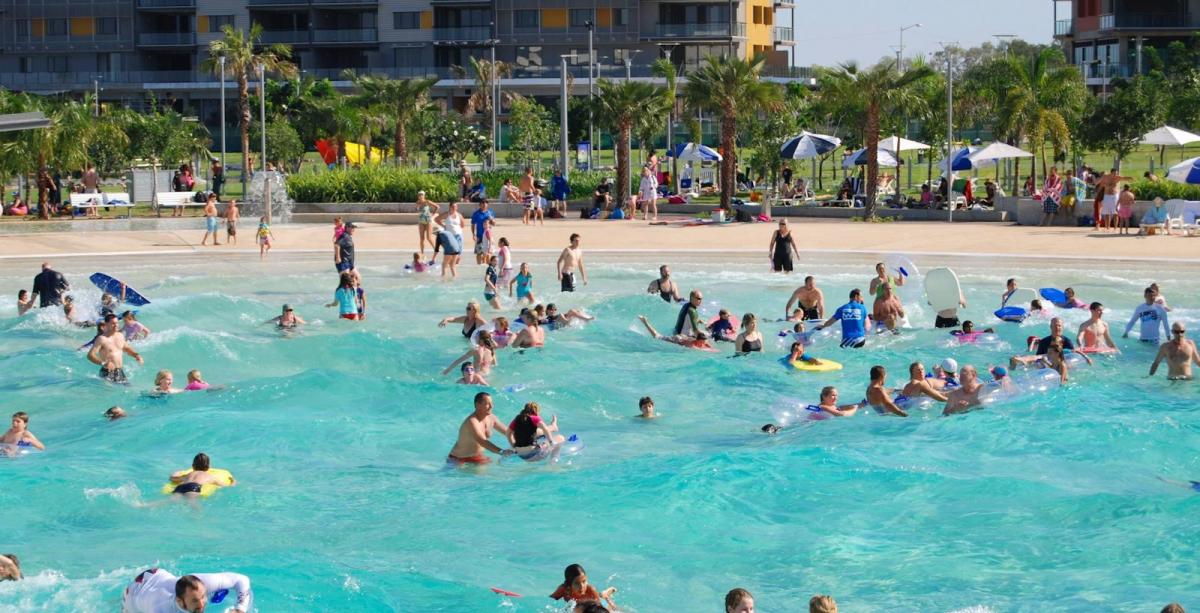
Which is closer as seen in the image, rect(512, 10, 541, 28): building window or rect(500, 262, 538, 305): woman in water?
rect(500, 262, 538, 305): woman in water

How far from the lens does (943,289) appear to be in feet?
72.4

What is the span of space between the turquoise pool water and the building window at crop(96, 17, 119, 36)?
2623 inches

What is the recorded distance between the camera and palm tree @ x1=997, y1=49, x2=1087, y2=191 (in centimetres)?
4150

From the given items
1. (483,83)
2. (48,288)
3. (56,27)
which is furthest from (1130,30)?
(48,288)

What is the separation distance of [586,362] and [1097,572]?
9.47 meters

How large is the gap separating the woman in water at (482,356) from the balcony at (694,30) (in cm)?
6483

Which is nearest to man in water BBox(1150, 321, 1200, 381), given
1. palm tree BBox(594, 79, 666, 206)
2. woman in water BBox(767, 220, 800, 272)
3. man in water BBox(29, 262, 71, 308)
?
woman in water BBox(767, 220, 800, 272)

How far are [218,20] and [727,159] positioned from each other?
53.2 meters

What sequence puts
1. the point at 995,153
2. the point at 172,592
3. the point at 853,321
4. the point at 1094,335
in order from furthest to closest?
the point at 995,153 < the point at 853,321 < the point at 1094,335 < the point at 172,592

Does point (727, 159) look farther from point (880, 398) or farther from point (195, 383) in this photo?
point (880, 398)

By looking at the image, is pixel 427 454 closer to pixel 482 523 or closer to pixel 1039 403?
pixel 482 523

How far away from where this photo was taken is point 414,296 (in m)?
26.5

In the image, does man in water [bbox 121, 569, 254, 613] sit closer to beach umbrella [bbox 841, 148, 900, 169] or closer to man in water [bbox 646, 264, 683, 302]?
man in water [bbox 646, 264, 683, 302]

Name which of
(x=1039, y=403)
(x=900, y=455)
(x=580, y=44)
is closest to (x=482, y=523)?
(x=900, y=455)
